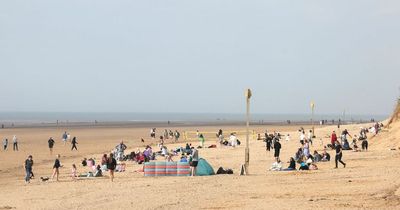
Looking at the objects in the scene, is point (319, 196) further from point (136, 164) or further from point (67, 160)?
point (67, 160)

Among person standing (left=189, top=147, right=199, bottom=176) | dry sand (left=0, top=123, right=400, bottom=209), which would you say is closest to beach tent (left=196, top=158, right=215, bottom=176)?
person standing (left=189, top=147, right=199, bottom=176)

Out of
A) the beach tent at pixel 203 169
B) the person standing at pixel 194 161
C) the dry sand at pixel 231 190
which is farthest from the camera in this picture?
the beach tent at pixel 203 169

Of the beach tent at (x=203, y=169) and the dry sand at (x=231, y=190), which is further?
the beach tent at (x=203, y=169)

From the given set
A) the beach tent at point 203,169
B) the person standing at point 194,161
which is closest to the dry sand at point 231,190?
the person standing at point 194,161

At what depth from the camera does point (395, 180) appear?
1761 cm

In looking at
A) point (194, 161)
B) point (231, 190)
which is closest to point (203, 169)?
point (194, 161)

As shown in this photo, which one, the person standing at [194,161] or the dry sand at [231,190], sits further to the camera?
the person standing at [194,161]

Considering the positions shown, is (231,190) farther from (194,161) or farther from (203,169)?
(203,169)

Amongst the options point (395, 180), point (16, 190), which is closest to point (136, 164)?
point (16, 190)

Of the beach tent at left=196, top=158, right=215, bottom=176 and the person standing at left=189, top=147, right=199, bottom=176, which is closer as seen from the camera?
the person standing at left=189, top=147, right=199, bottom=176

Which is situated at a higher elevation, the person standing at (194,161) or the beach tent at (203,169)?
the person standing at (194,161)

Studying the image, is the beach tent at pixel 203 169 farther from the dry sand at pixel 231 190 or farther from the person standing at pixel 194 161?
the dry sand at pixel 231 190

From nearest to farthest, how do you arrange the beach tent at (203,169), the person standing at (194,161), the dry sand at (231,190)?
the dry sand at (231,190), the person standing at (194,161), the beach tent at (203,169)

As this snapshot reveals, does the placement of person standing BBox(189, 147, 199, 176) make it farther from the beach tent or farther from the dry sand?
the dry sand
